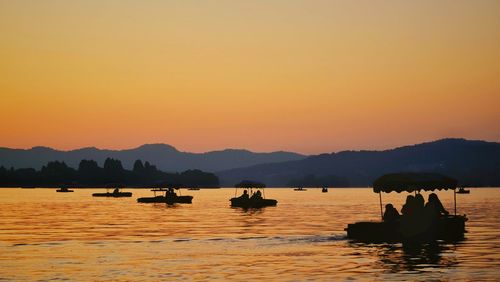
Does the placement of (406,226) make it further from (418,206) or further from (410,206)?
(410,206)

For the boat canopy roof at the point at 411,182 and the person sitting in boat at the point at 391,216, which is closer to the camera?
the person sitting in boat at the point at 391,216

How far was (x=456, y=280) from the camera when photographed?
105 ft

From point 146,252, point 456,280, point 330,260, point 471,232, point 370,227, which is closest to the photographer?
point 456,280

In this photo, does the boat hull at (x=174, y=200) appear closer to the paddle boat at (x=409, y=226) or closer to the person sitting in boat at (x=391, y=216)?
the paddle boat at (x=409, y=226)

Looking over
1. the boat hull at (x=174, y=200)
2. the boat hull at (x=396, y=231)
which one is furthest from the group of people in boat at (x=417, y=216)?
the boat hull at (x=174, y=200)

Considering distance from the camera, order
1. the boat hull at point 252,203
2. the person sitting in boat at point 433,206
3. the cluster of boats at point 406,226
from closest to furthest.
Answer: the person sitting in boat at point 433,206, the cluster of boats at point 406,226, the boat hull at point 252,203

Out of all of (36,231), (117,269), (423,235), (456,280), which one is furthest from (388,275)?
(36,231)

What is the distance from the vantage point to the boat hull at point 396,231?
49.3 m

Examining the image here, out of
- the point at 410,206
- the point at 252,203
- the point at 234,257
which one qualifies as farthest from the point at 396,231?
the point at 252,203

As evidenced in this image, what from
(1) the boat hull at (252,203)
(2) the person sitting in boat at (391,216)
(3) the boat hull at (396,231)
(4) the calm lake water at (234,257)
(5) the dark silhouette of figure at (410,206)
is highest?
(1) the boat hull at (252,203)

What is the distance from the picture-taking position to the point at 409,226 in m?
48.2

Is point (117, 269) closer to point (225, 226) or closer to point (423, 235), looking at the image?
point (423, 235)

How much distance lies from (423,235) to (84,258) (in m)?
20.2

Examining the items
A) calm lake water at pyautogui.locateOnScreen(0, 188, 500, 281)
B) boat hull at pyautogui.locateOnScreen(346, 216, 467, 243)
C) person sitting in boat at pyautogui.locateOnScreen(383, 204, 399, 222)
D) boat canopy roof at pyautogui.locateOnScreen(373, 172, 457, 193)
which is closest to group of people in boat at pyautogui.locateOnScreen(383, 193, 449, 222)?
person sitting in boat at pyautogui.locateOnScreen(383, 204, 399, 222)
